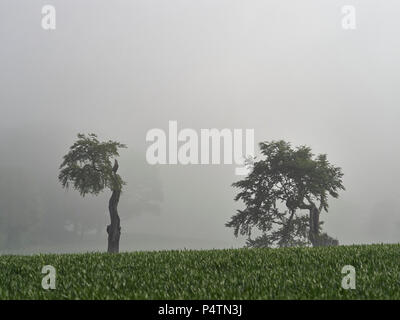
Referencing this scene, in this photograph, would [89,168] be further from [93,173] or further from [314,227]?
[314,227]

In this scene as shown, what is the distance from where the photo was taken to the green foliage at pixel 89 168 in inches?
1604

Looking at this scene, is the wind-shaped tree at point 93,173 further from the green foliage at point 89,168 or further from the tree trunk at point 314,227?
the tree trunk at point 314,227

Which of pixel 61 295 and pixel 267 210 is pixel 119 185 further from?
pixel 61 295

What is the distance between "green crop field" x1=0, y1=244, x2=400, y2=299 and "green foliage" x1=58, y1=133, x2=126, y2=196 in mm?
26686

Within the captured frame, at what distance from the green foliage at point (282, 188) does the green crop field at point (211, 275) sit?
31093mm

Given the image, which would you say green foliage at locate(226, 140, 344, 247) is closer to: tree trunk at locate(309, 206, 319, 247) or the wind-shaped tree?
tree trunk at locate(309, 206, 319, 247)

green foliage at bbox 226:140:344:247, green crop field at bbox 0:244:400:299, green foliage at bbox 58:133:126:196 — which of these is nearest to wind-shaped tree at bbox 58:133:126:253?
green foliage at bbox 58:133:126:196

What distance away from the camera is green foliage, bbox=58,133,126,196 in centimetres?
4075

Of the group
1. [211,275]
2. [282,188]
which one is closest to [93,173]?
[282,188]

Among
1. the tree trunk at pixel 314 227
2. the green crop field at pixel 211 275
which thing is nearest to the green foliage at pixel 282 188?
the tree trunk at pixel 314 227

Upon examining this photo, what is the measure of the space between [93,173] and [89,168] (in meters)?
0.61

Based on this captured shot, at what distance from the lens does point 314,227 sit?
44.2m
